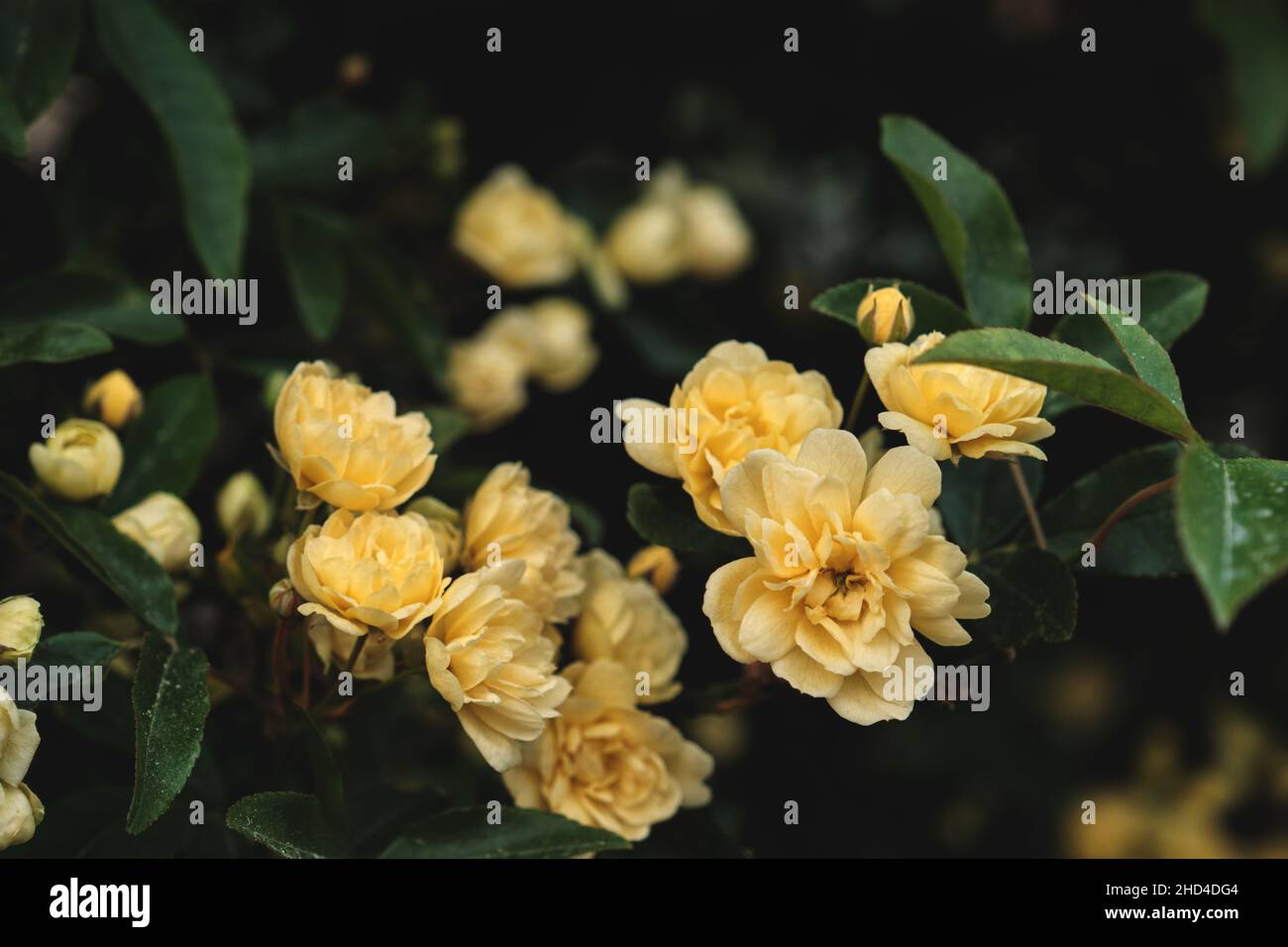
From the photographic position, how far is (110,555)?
2.89 ft

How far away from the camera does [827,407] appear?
0.84 meters

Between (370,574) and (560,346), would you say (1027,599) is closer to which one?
(370,574)

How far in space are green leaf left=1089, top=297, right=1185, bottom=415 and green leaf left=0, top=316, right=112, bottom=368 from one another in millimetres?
684

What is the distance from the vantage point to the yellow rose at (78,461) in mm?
904

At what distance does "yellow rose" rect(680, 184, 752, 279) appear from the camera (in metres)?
1.68

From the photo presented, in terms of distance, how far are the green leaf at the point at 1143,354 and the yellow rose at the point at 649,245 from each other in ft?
2.88

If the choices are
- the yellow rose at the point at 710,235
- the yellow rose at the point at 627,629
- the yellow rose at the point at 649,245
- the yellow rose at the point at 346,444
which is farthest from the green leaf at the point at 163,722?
the yellow rose at the point at 710,235

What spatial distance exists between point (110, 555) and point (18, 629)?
0.14 m

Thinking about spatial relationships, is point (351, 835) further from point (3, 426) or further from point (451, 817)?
point (3, 426)

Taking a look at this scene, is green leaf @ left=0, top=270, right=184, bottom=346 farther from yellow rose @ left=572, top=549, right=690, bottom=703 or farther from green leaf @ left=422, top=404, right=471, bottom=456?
yellow rose @ left=572, top=549, right=690, bottom=703

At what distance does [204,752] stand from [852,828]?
114 cm

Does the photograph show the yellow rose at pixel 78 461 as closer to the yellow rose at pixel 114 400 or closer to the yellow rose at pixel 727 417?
the yellow rose at pixel 114 400

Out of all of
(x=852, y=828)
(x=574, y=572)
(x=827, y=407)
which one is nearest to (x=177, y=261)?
(x=574, y=572)

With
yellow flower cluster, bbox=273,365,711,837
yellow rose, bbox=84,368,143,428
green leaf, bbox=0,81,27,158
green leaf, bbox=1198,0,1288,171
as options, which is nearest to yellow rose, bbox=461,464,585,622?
yellow flower cluster, bbox=273,365,711,837
